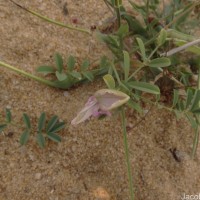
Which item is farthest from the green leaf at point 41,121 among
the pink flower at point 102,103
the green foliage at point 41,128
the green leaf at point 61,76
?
the pink flower at point 102,103

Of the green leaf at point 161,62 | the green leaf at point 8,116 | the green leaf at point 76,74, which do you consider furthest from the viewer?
the green leaf at point 76,74

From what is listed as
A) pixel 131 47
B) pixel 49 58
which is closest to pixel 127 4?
pixel 131 47

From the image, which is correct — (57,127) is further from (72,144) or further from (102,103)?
(102,103)

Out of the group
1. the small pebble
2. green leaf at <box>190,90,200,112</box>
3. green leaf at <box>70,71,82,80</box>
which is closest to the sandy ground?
the small pebble

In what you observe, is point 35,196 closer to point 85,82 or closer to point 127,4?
point 85,82

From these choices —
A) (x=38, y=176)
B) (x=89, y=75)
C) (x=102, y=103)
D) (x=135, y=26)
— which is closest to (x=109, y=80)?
(x=102, y=103)

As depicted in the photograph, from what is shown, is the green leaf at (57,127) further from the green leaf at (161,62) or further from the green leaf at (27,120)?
the green leaf at (161,62)

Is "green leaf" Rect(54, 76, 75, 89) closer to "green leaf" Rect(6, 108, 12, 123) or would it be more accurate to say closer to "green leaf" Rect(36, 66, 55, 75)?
"green leaf" Rect(36, 66, 55, 75)
